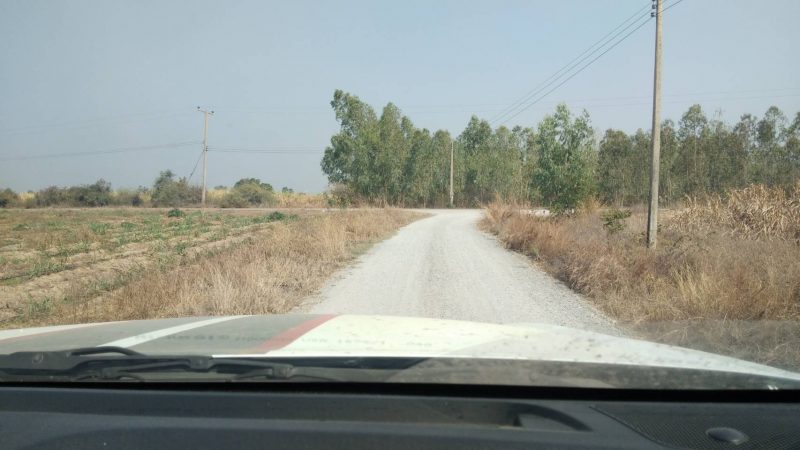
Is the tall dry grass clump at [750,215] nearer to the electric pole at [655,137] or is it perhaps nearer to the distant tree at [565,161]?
the electric pole at [655,137]

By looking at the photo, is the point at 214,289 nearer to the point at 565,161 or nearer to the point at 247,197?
the point at 565,161

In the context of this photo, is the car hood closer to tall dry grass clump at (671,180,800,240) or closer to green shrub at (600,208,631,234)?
tall dry grass clump at (671,180,800,240)

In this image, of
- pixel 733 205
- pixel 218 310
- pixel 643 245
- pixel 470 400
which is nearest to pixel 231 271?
pixel 218 310

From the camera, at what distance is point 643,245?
44.3ft

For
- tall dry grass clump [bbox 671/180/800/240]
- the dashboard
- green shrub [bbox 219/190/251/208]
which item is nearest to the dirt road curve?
the dashboard

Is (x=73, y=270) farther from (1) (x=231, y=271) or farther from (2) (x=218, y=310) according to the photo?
(2) (x=218, y=310)

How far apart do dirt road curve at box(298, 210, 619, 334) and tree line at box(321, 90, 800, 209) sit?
376 inches

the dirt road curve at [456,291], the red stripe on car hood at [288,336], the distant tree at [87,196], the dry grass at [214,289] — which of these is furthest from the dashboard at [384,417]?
the distant tree at [87,196]

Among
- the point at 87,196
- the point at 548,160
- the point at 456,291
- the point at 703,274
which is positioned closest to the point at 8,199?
the point at 87,196

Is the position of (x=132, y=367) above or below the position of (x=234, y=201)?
below

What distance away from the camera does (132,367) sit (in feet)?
9.48

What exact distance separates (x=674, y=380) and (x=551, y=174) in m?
22.1

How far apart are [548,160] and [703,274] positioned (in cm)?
1679

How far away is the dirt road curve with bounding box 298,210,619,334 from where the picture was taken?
8.51 meters
